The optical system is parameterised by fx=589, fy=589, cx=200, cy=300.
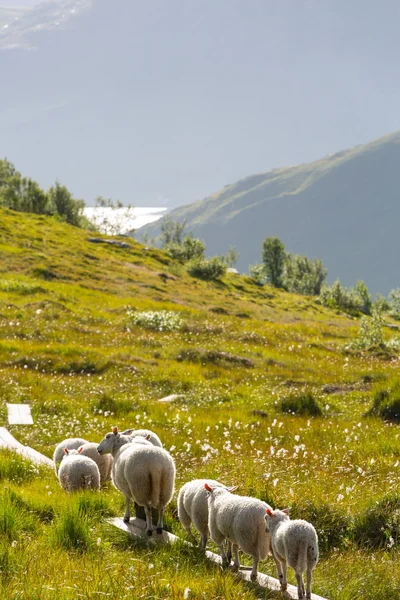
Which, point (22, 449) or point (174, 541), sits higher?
point (174, 541)

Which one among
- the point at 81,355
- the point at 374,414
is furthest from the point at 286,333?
the point at 374,414

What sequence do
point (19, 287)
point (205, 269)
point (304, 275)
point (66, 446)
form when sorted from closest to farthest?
point (66, 446), point (19, 287), point (205, 269), point (304, 275)

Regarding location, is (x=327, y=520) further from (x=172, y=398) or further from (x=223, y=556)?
(x=172, y=398)

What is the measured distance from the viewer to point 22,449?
12289mm

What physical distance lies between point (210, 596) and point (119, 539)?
2.41 m

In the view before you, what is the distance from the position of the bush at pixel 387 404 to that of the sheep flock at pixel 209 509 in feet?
30.7

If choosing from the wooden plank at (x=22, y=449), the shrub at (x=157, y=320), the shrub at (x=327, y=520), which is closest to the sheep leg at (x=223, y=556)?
the shrub at (x=327, y=520)

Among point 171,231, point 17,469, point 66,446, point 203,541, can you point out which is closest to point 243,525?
point 203,541

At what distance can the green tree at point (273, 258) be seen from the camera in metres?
→ 132

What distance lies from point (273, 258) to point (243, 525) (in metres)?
128

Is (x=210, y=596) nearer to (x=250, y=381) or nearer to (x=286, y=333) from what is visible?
(x=250, y=381)

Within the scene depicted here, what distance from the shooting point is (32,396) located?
17.3 m

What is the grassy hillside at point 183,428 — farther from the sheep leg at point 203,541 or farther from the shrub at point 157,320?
the shrub at point 157,320

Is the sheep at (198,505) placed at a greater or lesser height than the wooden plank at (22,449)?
greater
